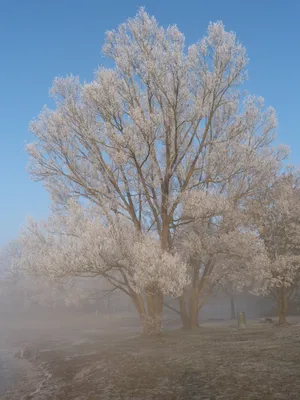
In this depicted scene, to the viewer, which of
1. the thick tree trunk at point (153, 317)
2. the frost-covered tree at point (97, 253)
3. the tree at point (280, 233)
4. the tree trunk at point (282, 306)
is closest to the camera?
the frost-covered tree at point (97, 253)

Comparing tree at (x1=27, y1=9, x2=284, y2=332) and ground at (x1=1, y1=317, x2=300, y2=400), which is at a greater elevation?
tree at (x1=27, y1=9, x2=284, y2=332)

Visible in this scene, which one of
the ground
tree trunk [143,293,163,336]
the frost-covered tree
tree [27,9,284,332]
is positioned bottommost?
the ground

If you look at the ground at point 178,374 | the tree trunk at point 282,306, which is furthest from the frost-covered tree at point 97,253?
the tree trunk at point 282,306

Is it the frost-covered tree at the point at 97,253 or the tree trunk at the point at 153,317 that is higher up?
the frost-covered tree at the point at 97,253

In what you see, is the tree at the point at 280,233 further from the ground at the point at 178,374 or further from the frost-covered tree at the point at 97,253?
the frost-covered tree at the point at 97,253

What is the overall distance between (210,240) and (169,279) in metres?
5.40

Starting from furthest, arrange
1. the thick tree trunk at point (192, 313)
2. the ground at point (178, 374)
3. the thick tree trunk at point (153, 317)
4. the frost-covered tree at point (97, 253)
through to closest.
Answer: the thick tree trunk at point (192, 313), the thick tree trunk at point (153, 317), the frost-covered tree at point (97, 253), the ground at point (178, 374)

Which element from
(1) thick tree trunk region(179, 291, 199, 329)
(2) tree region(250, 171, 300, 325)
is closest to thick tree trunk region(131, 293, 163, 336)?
(1) thick tree trunk region(179, 291, 199, 329)

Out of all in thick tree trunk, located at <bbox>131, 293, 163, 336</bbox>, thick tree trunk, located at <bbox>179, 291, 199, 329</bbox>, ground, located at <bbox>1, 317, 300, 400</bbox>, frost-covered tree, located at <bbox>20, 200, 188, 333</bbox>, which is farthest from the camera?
thick tree trunk, located at <bbox>179, 291, 199, 329</bbox>

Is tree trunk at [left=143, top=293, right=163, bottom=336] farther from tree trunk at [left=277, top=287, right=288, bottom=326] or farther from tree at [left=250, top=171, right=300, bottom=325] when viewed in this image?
tree trunk at [left=277, top=287, right=288, bottom=326]

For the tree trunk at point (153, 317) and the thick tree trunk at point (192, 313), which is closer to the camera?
the tree trunk at point (153, 317)

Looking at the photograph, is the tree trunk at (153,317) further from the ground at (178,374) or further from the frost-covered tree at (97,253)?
the ground at (178,374)

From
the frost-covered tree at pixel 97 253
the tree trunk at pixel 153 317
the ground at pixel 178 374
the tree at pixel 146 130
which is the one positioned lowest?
the ground at pixel 178 374

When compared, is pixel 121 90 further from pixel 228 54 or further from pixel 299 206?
pixel 299 206
